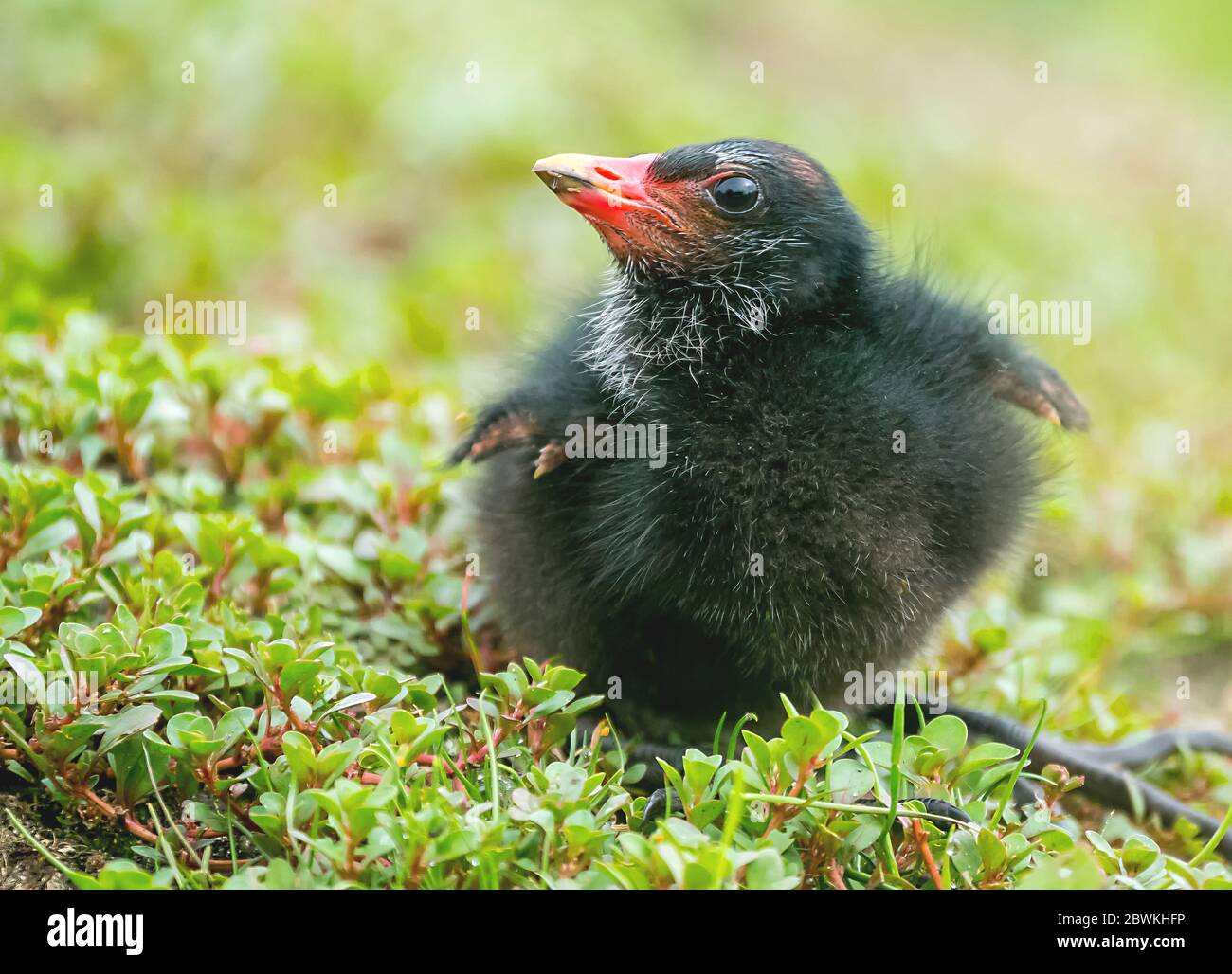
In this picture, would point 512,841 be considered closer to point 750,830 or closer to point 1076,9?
point 750,830

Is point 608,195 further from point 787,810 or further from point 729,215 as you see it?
point 787,810

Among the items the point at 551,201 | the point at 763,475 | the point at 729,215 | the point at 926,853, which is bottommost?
the point at 926,853

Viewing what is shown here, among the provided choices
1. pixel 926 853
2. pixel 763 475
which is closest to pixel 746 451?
pixel 763 475

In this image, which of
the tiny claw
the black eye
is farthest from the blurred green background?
the tiny claw

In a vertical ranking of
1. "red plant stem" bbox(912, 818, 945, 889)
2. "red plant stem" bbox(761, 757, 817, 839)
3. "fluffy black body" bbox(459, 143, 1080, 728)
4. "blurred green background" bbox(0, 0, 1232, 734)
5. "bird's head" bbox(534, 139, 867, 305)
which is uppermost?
"blurred green background" bbox(0, 0, 1232, 734)

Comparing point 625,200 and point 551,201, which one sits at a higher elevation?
point 551,201

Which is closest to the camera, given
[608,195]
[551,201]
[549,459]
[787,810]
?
[787,810]

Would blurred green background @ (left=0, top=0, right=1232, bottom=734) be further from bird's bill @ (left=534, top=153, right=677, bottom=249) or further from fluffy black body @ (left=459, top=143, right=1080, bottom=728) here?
bird's bill @ (left=534, top=153, right=677, bottom=249)

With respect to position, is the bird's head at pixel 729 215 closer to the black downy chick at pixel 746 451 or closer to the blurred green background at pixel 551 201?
the black downy chick at pixel 746 451
